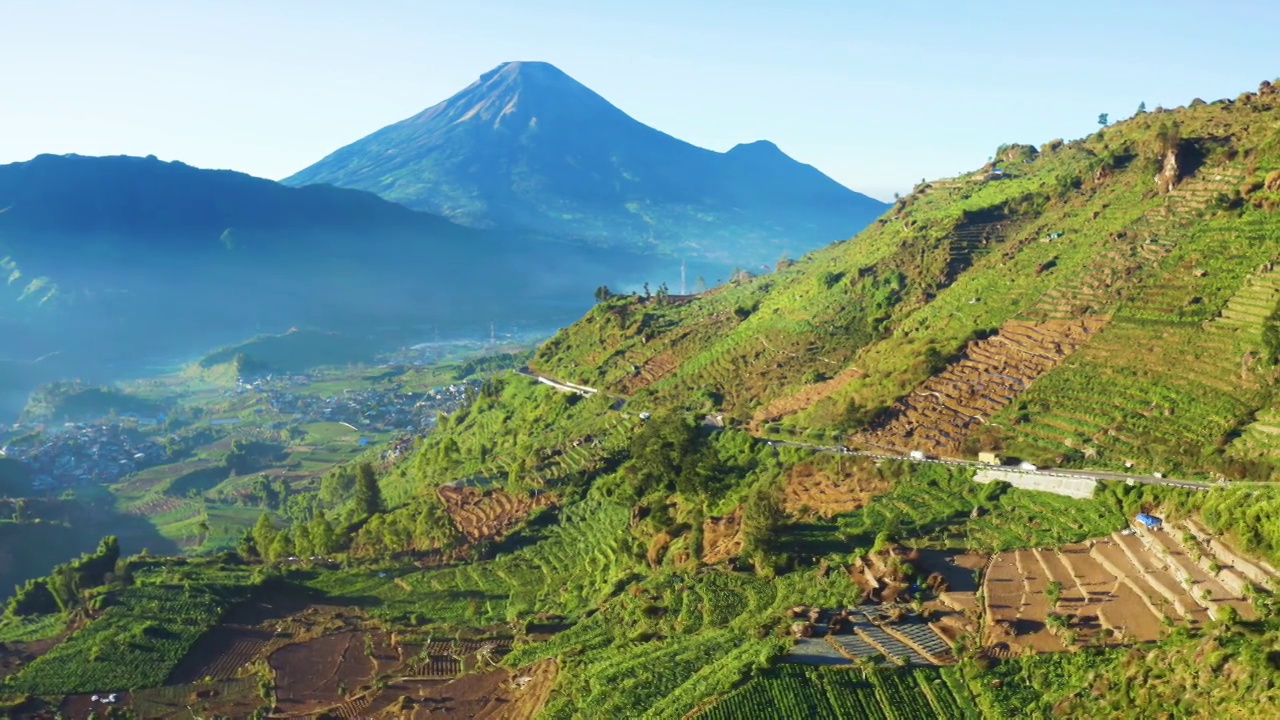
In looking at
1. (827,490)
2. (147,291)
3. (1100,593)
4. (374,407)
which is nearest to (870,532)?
(827,490)

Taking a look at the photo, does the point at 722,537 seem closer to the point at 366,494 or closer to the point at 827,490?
the point at 827,490

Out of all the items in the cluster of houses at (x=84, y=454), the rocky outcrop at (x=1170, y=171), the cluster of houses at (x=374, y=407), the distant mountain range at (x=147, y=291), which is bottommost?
the cluster of houses at (x=84, y=454)

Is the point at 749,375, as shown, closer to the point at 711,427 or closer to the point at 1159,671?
the point at 711,427

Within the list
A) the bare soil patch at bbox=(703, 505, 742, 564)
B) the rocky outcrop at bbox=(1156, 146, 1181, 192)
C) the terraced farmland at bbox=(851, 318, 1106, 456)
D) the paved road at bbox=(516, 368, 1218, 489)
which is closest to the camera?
the paved road at bbox=(516, 368, 1218, 489)

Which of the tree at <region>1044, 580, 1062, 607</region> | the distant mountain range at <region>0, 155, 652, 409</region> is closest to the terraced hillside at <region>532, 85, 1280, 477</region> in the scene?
the tree at <region>1044, 580, 1062, 607</region>

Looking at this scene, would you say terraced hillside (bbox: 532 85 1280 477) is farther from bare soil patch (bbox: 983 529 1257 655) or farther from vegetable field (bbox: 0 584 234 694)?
vegetable field (bbox: 0 584 234 694)

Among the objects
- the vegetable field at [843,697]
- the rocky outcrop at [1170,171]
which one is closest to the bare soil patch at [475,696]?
the vegetable field at [843,697]

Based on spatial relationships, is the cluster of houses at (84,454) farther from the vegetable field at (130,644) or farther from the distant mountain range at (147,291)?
the distant mountain range at (147,291)
